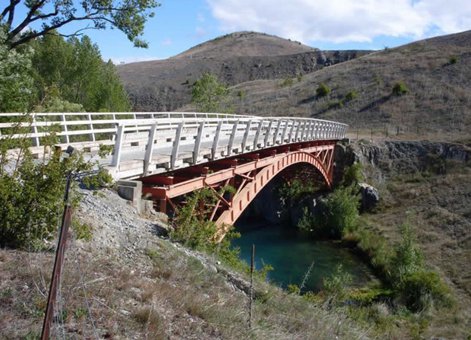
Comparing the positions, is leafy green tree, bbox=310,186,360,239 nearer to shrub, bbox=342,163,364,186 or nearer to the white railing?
shrub, bbox=342,163,364,186

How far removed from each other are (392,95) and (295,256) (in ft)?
104

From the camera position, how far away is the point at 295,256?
27000 millimetres

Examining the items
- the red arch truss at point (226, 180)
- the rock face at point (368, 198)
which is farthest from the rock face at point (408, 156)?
the red arch truss at point (226, 180)

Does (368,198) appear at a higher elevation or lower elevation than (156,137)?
lower

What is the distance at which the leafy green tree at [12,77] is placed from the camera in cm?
1466

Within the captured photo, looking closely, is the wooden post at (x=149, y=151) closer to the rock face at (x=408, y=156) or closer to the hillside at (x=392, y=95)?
the rock face at (x=408, y=156)

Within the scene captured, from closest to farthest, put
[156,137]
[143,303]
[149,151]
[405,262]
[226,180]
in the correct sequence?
1. [143,303]
2. [149,151]
3. [156,137]
4. [226,180]
5. [405,262]

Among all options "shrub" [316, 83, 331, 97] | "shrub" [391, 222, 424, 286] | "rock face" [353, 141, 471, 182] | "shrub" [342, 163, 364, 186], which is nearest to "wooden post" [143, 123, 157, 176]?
"shrub" [391, 222, 424, 286]

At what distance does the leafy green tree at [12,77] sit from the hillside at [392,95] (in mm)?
33014

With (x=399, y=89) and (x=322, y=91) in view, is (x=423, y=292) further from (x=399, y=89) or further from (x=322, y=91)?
(x=322, y=91)

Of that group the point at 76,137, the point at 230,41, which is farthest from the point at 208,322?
the point at 230,41

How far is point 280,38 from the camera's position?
6791 inches

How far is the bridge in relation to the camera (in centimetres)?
962

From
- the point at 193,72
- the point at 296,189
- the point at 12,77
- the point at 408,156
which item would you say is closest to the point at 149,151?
the point at 12,77
